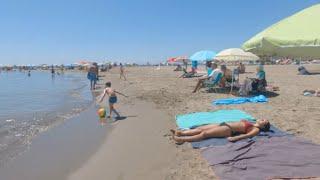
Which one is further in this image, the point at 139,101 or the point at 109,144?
the point at 139,101

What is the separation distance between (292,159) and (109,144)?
4.06m

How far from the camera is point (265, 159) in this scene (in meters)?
6.57

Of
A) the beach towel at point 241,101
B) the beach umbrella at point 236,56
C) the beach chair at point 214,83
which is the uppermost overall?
the beach umbrella at point 236,56

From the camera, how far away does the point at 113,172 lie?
682cm

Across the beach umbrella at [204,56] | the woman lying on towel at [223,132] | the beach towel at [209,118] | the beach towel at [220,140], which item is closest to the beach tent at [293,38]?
the beach towel at [209,118]

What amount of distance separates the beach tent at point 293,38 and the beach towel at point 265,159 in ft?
11.6

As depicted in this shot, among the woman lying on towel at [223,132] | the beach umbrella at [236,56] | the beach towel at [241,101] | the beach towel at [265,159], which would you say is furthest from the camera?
the beach umbrella at [236,56]

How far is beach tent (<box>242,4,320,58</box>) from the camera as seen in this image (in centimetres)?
1062

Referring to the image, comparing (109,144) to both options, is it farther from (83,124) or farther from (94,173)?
(83,124)

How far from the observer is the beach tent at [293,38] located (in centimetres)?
1062

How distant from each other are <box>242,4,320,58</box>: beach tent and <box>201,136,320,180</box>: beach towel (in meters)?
3.54

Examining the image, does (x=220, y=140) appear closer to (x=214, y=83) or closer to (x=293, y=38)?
(x=293, y=38)

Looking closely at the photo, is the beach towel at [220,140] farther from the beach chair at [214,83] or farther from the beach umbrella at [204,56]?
the beach umbrella at [204,56]

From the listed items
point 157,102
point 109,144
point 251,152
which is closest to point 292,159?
point 251,152
